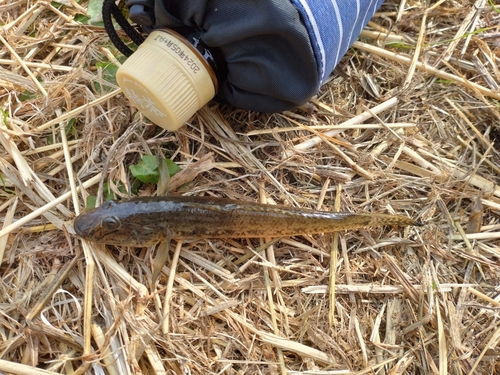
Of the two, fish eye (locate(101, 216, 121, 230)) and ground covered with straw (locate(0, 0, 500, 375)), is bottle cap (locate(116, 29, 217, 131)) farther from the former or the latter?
fish eye (locate(101, 216, 121, 230))

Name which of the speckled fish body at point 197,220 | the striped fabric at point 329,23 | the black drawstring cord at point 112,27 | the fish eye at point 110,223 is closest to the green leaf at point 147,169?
the speckled fish body at point 197,220

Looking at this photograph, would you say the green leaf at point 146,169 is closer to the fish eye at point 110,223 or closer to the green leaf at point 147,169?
the green leaf at point 147,169

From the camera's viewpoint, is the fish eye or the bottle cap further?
the fish eye

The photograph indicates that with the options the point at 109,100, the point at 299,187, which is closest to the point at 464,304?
the point at 299,187

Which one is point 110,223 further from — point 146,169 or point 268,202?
point 268,202

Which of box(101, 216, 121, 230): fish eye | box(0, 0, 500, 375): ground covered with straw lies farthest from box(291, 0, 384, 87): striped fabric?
box(101, 216, 121, 230): fish eye
